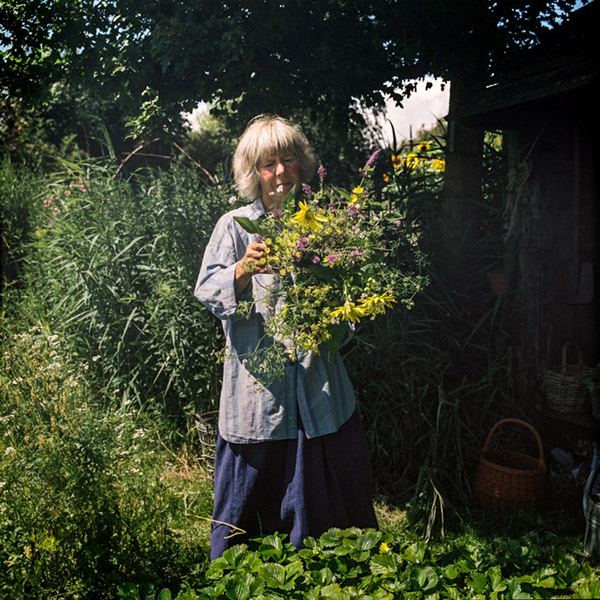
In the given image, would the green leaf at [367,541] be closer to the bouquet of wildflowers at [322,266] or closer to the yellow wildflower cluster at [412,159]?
the bouquet of wildflowers at [322,266]

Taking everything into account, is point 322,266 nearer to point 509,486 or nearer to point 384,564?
point 384,564

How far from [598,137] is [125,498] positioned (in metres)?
3.54

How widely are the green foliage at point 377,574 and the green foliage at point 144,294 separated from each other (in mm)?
1935

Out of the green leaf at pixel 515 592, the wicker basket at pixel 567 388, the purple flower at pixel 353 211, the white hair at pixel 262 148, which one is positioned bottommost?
the green leaf at pixel 515 592

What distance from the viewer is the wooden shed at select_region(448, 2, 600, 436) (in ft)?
11.8

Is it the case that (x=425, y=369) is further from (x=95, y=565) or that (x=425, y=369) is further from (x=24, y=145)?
(x=24, y=145)

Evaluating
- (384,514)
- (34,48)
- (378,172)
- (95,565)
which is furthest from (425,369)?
(34,48)

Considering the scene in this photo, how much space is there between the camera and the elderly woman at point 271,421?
6.83 ft

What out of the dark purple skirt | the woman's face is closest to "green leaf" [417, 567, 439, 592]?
the dark purple skirt

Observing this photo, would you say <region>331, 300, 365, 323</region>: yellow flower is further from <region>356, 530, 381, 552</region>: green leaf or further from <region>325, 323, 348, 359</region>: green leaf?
<region>356, 530, 381, 552</region>: green leaf

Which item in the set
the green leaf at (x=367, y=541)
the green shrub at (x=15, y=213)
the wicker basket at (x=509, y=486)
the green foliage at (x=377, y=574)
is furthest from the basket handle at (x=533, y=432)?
the green shrub at (x=15, y=213)

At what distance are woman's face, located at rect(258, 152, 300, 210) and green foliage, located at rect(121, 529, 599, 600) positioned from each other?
123cm

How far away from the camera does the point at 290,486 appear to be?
6.93ft

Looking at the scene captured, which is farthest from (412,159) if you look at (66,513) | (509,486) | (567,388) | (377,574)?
(66,513)
